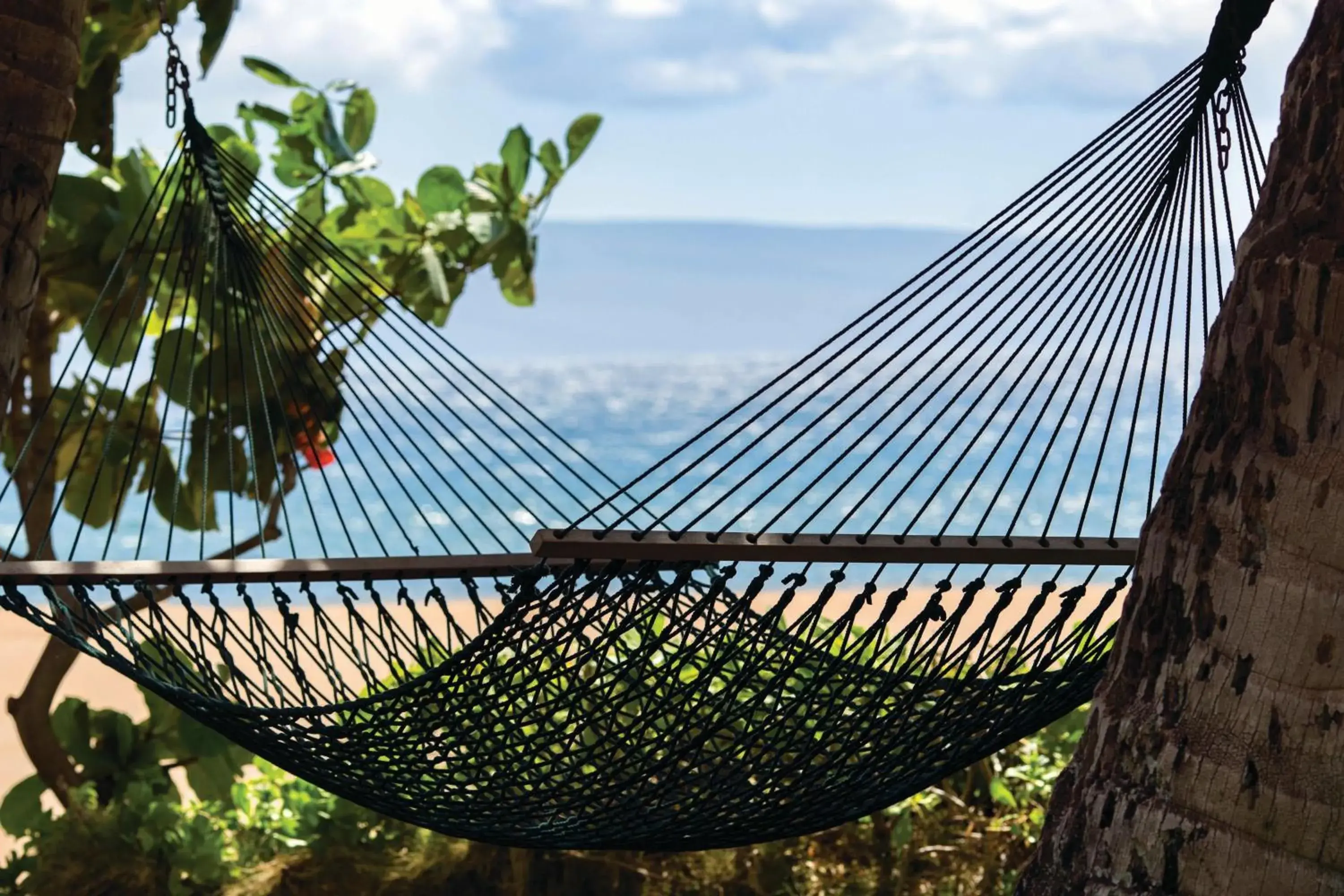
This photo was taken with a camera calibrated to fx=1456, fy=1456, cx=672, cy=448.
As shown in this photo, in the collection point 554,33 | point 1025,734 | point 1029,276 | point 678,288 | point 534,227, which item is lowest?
point 1025,734

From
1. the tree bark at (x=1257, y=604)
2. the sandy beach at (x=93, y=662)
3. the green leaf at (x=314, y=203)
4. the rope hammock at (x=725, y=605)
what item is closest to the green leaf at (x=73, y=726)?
the rope hammock at (x=725, y=605)

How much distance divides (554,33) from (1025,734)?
167ft

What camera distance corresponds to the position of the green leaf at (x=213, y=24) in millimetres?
1636

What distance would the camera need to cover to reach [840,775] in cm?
124

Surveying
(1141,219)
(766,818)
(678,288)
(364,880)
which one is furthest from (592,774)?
(678,288)

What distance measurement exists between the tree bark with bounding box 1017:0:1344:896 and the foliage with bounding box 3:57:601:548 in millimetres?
1286

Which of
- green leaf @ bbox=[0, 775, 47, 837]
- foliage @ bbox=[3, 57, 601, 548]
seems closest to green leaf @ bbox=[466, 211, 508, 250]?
foliage @ bbox=[3, 57, 601, 548]

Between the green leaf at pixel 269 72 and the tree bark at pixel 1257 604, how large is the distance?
153 cm

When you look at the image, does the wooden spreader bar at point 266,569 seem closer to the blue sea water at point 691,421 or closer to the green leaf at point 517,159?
the blue sea water at point 691,421

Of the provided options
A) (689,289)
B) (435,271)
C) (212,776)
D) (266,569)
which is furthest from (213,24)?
(689,289)

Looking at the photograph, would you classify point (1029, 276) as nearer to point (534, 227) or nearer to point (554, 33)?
point (534, 227)

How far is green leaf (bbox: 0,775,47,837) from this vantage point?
2.19m

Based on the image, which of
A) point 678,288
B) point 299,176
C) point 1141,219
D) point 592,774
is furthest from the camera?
point 678,288

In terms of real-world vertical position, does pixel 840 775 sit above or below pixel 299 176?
below
